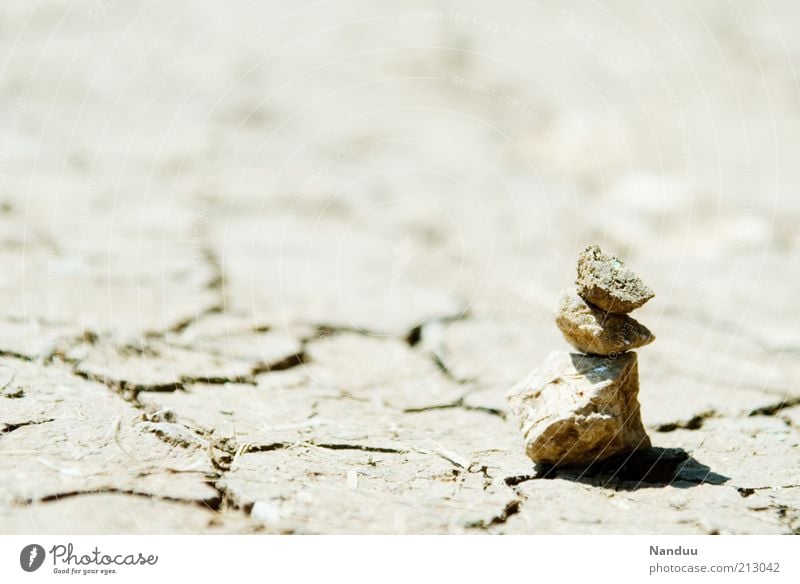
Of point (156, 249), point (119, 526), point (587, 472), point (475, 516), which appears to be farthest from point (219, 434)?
point (156, 249)

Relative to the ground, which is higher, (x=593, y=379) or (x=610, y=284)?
(x=610, y=284)

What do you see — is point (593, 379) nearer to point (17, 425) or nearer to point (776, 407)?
point (776, 407)

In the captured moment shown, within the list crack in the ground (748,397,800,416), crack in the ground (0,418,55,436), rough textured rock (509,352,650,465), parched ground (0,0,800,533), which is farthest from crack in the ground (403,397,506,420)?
crack in the ground (0,418,55,436)

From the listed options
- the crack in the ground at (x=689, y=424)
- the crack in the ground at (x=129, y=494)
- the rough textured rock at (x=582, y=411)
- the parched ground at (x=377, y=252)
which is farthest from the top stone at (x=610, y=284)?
the crack in the ground at (x=129, y=494)

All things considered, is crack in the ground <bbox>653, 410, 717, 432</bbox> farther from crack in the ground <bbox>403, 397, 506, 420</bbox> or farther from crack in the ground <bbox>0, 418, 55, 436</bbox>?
crack in the ground <bbox>0, 418, 55, 436</bbox>

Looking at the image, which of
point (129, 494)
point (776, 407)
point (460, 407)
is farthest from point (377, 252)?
point (129, 494)
